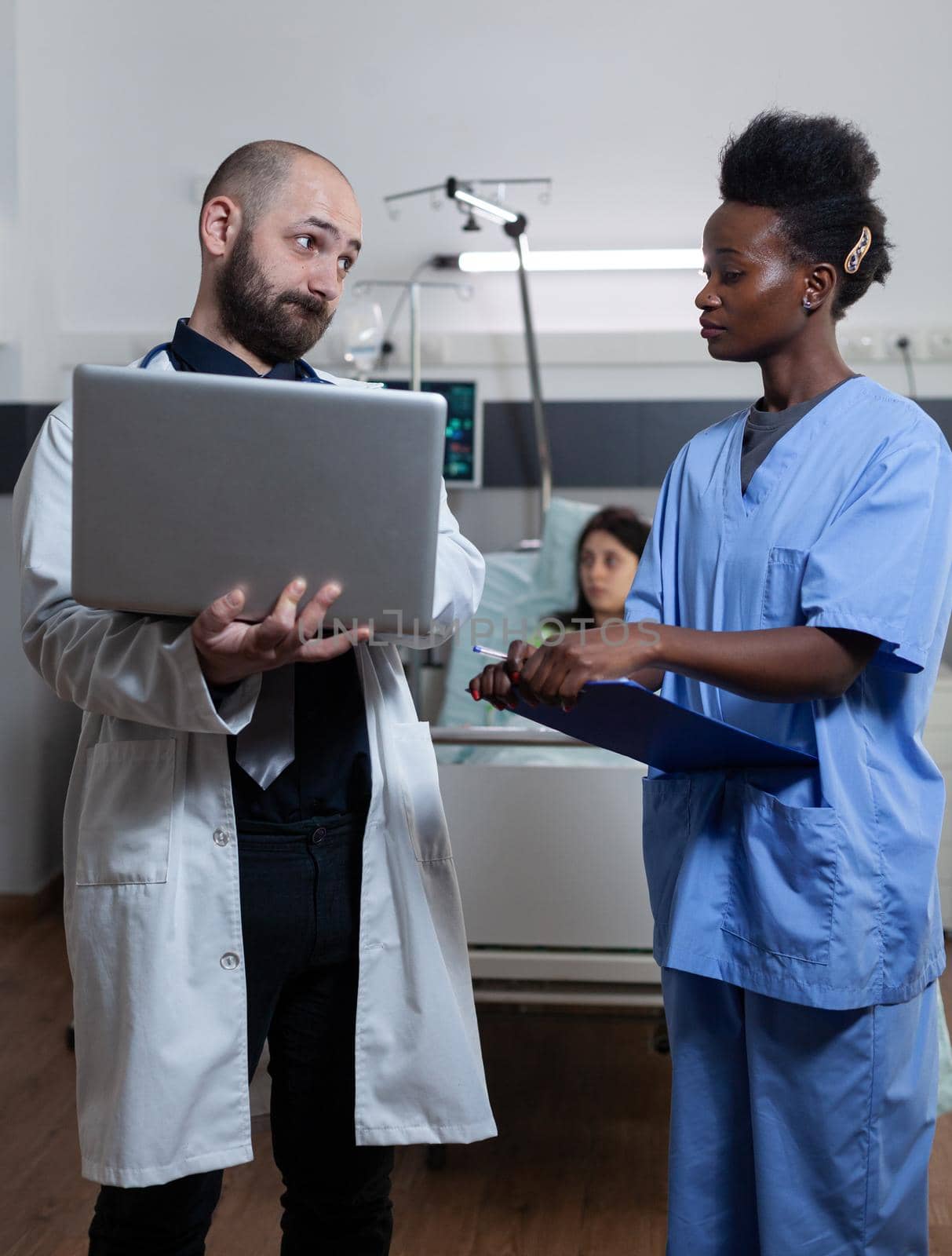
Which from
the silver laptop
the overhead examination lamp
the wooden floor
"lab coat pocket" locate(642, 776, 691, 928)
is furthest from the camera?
the overhead examination lamp

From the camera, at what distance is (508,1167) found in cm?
207

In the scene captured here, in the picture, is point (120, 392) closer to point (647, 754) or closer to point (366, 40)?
point (647, 754)

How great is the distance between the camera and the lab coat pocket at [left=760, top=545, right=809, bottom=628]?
1.11m

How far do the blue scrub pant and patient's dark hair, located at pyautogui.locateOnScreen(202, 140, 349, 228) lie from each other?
908 mm

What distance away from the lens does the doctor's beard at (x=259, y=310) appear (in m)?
1.29

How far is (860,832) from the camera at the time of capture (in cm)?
110

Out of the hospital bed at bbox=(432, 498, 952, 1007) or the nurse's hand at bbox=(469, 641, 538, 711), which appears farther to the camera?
the hospital bed at bbox=(432, 498, 952, 1007)

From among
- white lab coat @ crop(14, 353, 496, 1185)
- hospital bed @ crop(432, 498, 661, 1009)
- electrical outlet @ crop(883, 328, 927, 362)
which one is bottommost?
hospital bed @ crop(432, 498, 661, 1009)

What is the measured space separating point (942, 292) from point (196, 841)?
2.84 m

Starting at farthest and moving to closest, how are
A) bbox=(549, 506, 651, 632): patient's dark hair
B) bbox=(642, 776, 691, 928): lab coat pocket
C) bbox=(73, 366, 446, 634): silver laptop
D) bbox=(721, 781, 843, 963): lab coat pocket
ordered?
bbox=(549, 506, 651, 632): patient's dark hair
bbox=(642, 776, 691, 928): lab coat pocket
bbox=(721, 781, 843, 963): lab coat pocket
bbox=(73, 366, 446, 634): silver laptop

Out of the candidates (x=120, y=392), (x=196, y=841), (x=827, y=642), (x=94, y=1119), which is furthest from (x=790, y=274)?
(x=94, y=1119)

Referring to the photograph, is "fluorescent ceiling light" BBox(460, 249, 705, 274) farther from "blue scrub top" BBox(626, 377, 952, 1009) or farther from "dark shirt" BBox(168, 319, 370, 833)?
"blue scrub top" BBox(626, 377, 952, 1009)

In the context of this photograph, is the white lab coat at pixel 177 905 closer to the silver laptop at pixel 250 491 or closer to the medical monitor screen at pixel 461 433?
the silver laptop at pixel 250 491

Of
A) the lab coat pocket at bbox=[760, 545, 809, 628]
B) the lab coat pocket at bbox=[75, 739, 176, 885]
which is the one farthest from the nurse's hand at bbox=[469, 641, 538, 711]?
the lab coat pocket at bbox=[75, 739, 176, 885]
